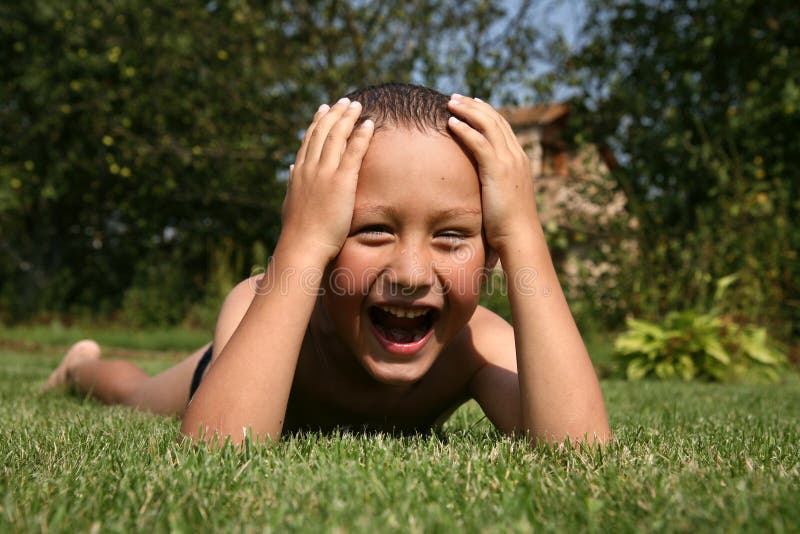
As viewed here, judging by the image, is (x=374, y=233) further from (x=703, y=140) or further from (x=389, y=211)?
(x=703, y=140)

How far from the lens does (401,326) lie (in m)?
2.34

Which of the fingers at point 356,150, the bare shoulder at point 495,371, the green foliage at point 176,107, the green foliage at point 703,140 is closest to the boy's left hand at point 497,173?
the fingers at point 356,150

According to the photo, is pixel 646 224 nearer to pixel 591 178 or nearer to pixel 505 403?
pixel 591 178

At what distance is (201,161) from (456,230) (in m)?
10.9

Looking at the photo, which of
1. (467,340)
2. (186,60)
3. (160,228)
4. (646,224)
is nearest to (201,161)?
(186,60)

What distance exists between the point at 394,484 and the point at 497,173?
1066 mm

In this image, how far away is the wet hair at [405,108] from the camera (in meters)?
2.23

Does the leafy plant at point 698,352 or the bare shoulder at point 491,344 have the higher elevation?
the bare shoulder at point 491,344

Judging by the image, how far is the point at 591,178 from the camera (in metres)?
10.1

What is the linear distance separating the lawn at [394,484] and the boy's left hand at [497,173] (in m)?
0.67

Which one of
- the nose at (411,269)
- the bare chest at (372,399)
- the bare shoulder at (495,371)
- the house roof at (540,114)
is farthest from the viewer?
the house roof at (540,114)

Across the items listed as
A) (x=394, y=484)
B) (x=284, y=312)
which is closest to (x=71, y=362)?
(x=284, y=312)

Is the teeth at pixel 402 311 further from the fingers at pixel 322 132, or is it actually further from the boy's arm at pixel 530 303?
the fingers at pixel 322 132

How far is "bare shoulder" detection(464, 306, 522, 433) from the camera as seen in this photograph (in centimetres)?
254
